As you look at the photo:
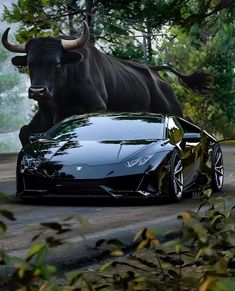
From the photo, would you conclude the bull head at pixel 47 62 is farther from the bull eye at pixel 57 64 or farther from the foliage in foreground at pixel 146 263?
the foliage in foreground at pixel 146 263

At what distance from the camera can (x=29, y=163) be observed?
427 inches

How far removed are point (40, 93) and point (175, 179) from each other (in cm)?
914

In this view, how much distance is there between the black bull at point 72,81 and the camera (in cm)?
2002

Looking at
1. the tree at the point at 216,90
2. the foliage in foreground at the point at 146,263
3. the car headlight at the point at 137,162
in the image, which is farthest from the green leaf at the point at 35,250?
the tree at the point at 216,90

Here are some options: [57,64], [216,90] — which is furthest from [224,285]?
[216,90]

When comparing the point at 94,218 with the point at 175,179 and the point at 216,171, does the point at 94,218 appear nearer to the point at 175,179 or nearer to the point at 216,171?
the point at 175,179

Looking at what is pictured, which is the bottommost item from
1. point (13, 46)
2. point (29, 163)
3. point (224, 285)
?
point (29, 163)

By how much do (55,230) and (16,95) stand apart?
381 feet

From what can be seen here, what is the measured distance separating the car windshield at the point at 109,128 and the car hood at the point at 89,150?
282 mm

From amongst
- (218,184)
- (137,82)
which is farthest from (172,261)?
(137,82)

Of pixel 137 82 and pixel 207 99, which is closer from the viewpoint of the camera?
pixel 137 82

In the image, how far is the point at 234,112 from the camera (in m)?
39.1

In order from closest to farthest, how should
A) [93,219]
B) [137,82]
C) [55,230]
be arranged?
[55,230], [93,219], [137,82]

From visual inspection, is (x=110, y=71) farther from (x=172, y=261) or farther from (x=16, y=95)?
(x=16, y=95)
